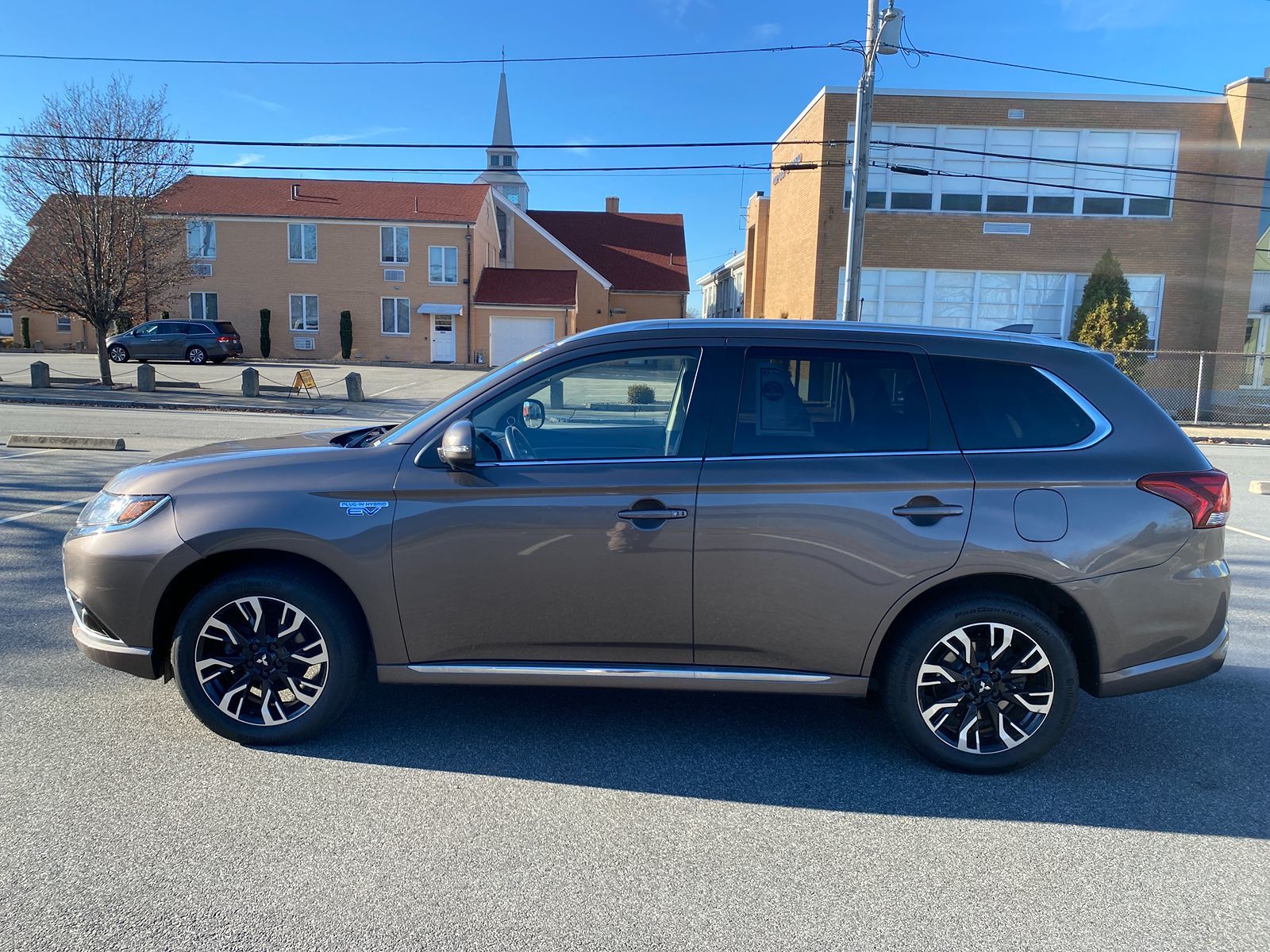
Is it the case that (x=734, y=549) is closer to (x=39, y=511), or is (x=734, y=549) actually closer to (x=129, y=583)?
(x=129, y=583)

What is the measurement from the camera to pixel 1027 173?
24.6 m

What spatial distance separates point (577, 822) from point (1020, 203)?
25.6 metres

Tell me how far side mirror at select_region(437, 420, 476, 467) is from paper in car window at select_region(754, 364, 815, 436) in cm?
120

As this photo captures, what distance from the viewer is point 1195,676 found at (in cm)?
388

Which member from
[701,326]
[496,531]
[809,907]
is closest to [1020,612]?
[809,907]

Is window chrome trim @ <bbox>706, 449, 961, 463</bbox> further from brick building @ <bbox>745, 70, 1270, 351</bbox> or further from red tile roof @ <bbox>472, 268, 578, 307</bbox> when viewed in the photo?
red tile roof @ <bbox>472, 268, 578, 307</bbox>

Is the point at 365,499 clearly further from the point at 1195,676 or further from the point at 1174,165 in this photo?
the point at 1174,165

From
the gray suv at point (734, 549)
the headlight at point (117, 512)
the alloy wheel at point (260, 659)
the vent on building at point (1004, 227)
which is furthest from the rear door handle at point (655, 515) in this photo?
the vent on building at point (1004, 227)

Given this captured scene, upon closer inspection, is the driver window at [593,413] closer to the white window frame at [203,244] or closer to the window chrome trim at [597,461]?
the window chrome trim at [597,461]

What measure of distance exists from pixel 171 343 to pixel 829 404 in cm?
3555

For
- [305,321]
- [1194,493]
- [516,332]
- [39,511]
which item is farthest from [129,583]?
[305,321]

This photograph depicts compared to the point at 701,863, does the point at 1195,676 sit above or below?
above

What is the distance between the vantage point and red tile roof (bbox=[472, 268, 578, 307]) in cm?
3972

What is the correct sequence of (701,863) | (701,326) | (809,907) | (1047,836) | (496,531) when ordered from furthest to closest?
(701,326) → (496,531) → (1047,836) → (701,863) → (809,907)
